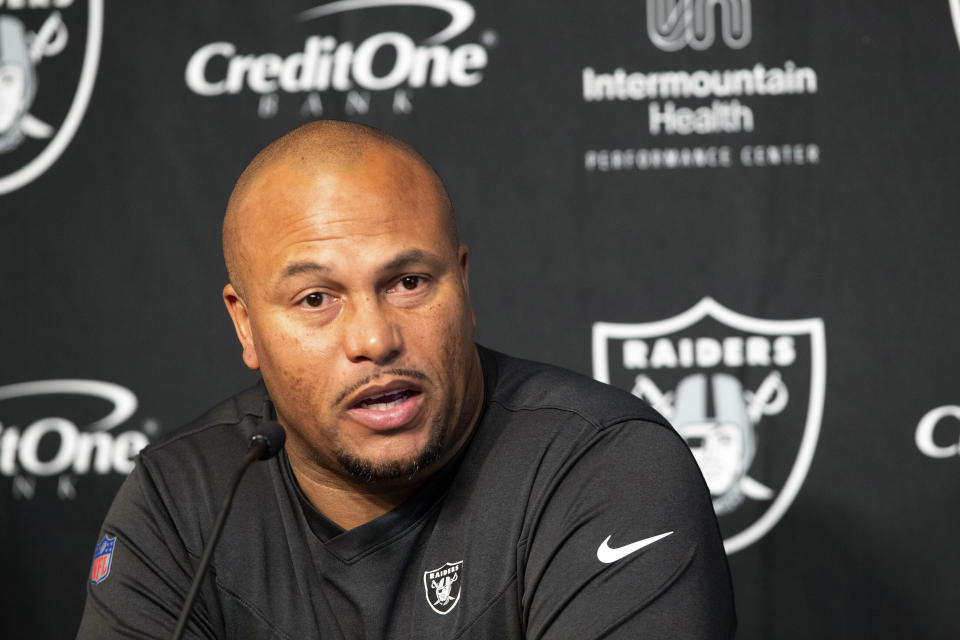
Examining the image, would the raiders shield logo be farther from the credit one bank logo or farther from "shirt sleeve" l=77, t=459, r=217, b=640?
the credit one bank logo

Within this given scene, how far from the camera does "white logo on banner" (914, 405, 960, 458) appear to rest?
88.0 inches

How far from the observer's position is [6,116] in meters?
2.49

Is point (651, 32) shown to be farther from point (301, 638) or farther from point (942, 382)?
point (301, 638)

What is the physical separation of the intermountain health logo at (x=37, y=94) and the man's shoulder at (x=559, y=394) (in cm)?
134

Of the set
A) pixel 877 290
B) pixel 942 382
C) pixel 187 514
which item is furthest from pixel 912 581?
pixel 187 514

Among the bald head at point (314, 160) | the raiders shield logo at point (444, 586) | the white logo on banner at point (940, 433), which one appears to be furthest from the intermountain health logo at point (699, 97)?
the raiders shield logo at point (444, 586)

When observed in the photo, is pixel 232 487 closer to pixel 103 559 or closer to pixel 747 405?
pixel 103 559

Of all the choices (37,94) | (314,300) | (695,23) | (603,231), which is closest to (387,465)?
(314,300)

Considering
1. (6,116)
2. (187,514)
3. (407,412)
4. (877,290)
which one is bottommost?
(187,514)

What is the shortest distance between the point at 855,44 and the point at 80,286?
183 cm

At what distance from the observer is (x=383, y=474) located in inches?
56.4

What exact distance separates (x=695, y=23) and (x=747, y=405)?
84 centimetres

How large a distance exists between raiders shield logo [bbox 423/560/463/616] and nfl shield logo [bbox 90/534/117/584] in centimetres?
46

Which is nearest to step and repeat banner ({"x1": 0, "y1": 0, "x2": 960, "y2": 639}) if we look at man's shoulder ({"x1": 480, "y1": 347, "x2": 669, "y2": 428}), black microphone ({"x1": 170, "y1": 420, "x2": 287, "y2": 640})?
man's shoulder ({"x1": 480, "y1": 347, "x2": 669, "y2": 428})
